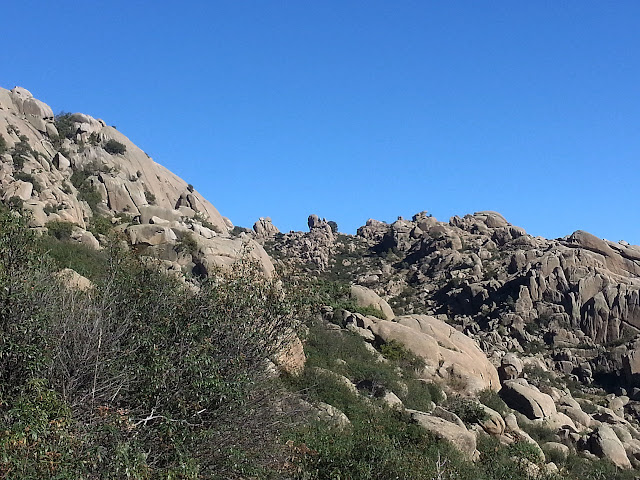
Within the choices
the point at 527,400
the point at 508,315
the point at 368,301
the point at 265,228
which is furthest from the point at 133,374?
the point at 265,228

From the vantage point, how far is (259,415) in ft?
36.9

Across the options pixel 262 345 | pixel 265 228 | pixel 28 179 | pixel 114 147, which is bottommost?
pixel 262 345

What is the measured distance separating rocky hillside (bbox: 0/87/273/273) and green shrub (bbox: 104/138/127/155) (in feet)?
0.30

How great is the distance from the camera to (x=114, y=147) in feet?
173

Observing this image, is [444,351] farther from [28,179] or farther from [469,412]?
[28,179]

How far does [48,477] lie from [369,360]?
881 inches

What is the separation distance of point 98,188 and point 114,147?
33.6ft

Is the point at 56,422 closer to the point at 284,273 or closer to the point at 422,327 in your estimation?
the point at 284,273

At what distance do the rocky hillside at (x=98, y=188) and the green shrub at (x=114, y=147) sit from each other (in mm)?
91

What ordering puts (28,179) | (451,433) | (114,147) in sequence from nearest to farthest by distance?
1. (451,433)
2. (28,179)
3. (114,147)

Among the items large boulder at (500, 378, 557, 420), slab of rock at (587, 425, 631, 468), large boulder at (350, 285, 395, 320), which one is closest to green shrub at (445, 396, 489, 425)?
slab of rock at (587, 425, 631, 468)

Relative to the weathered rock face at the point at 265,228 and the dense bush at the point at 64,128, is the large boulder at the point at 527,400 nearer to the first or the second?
the dense bush at the point at 64,128

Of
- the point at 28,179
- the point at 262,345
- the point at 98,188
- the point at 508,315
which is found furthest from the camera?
the point at 508,315

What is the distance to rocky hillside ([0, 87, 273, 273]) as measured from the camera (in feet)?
106
